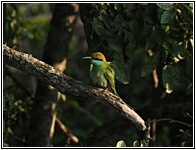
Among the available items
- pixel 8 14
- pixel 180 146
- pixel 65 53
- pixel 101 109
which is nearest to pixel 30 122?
pixel 65 53

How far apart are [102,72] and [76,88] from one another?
19.1 inches

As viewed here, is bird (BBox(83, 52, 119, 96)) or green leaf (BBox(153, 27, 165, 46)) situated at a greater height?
green leaf (BBox(153, 27, 165, 46))

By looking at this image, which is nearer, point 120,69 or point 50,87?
point 120,69

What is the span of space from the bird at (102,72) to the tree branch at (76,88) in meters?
0.39

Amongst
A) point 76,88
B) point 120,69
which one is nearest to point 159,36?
point 120,69

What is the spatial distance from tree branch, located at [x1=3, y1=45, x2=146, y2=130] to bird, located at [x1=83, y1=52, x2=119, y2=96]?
0.39 metres

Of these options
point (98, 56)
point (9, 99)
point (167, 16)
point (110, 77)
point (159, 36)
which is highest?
point (167, 16)

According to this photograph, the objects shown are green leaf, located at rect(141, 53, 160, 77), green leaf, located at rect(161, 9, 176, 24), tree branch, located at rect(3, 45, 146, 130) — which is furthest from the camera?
green leaf, located at rect(141, 53, 160, 77)

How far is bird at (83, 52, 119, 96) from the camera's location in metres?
3.08

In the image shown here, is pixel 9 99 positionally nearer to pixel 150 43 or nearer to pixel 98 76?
pixel 98 76

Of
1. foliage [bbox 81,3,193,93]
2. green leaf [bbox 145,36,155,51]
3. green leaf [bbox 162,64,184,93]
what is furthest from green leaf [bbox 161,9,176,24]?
green leaf [bbox 162,64,184,93]

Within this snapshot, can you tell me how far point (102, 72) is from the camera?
312 centimetres

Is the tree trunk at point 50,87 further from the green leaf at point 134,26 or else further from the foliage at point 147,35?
the green leaf at point 134,26

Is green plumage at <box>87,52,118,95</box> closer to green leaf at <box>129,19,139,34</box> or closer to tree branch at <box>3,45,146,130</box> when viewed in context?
green leaf at <box>129,19,139,34</box>
